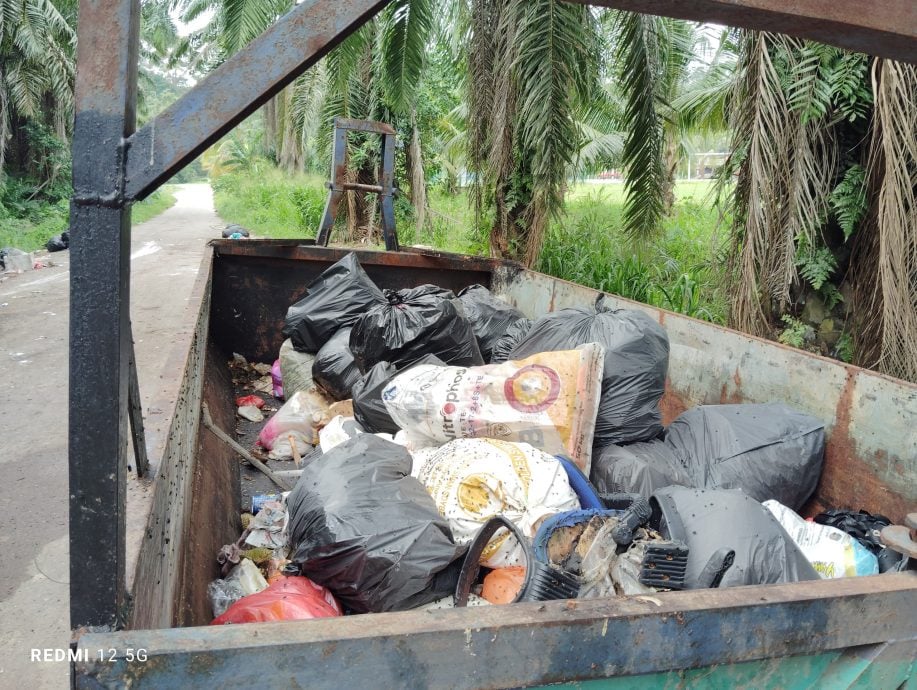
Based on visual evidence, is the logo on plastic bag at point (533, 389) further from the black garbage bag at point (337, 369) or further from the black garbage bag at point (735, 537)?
the black garbage bag at point (337, 369)

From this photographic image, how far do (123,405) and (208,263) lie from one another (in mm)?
3279

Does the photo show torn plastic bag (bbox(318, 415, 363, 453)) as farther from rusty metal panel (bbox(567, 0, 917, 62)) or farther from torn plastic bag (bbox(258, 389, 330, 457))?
rusty metal panel (bbox(567, 0, 917, 62))

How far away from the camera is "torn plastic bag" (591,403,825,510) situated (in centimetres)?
229

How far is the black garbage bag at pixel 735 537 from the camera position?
5.07 feet

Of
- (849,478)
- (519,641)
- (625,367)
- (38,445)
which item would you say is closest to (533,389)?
(625,367)

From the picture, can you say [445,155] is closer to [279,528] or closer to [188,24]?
[188,24]

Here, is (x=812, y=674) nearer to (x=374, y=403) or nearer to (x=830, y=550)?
(x=830, y=550)

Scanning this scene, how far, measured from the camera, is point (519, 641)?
1026mm

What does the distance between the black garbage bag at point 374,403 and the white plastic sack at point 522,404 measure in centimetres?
32

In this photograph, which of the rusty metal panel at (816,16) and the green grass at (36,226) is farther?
the green grass at (36,226)

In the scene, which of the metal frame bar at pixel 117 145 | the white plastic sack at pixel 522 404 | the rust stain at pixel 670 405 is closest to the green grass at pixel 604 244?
the rust stain at pixel 670 405

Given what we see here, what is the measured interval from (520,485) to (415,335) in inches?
60.2

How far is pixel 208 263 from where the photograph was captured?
411 cm

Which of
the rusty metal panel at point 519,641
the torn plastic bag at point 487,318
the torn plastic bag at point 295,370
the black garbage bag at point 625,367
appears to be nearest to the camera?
the rusty metal panel at point 519,641
